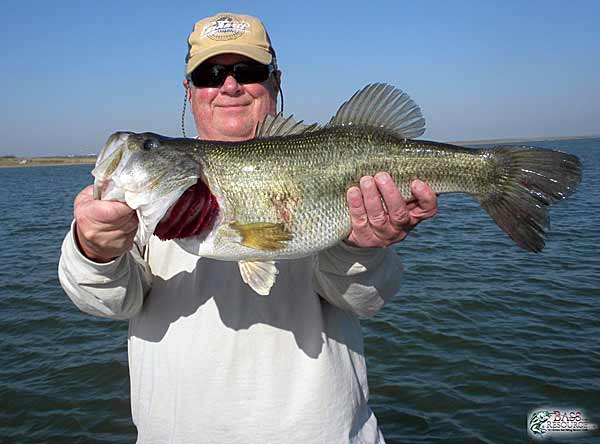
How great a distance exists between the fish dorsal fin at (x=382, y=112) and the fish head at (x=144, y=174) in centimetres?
101

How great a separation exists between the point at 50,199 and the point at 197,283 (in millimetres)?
37181

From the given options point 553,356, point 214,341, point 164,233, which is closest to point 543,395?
point 553,356

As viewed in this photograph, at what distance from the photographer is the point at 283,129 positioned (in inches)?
124

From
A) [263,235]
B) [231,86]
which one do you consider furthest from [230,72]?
[263,235]

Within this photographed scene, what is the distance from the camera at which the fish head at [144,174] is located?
8.63 feet

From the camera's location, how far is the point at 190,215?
2906 mm

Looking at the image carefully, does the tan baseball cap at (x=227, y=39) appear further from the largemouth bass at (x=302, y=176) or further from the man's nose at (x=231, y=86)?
the largemouth bass at (x=302, y=176)

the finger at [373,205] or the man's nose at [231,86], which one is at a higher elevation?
the man's nose at [231,86]

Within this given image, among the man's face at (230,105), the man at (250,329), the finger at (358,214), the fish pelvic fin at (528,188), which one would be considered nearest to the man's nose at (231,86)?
the man's face at (230,105)

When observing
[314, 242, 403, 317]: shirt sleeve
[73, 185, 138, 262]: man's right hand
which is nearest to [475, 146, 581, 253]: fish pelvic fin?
[314, 242, 403, 317]: shirt sleeve

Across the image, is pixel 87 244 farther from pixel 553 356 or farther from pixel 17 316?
pixel 17 316

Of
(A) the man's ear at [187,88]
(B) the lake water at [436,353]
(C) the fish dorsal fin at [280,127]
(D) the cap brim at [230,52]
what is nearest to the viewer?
(C) the fish dorsal fin at [280,127]

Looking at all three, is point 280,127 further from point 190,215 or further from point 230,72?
point 230,72

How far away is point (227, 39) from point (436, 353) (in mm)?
6258
